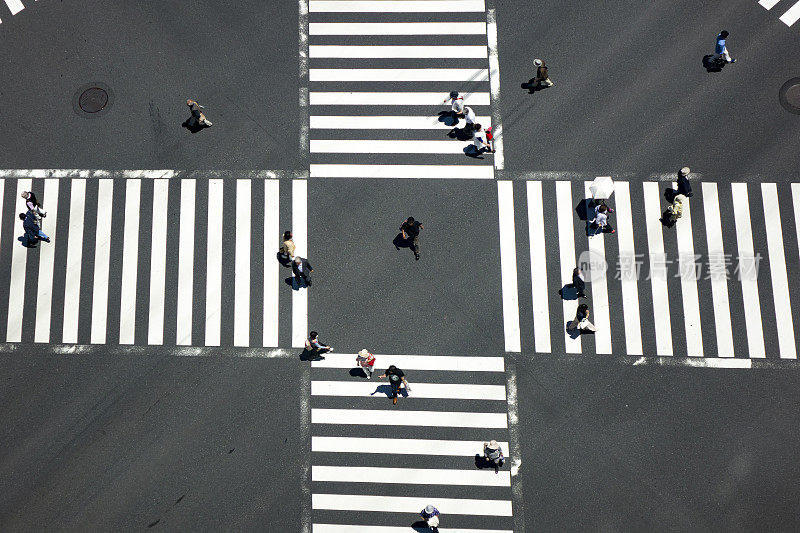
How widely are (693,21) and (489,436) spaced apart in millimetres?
15342

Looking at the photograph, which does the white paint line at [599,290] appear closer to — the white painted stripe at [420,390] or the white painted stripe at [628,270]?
the white painted stripe at [628,270]

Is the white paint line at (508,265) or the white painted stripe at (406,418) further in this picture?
the white paint line at (508,265)

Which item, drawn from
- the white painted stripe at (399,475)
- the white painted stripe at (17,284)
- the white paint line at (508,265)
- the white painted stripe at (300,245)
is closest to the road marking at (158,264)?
the white painted stripe at (17,284)

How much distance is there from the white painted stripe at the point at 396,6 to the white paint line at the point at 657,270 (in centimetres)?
847

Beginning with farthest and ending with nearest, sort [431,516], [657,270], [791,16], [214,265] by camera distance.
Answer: [791,16] → [214,265] → [657,270] → [431,516]

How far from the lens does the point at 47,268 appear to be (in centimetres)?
2088

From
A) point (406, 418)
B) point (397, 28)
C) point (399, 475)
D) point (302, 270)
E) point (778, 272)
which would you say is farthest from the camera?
point (397, 28)

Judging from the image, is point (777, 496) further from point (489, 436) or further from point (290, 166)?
point (290, 166)

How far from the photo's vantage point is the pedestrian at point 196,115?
20431mm

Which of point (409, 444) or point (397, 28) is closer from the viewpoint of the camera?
point (409, 444)

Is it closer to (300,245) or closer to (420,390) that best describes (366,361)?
(420,390)

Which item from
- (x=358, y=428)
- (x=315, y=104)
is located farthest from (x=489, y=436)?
(x=315, y=104)

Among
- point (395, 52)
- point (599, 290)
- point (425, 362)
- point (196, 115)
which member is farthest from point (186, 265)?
point (599, 290)

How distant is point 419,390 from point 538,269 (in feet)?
17.4
